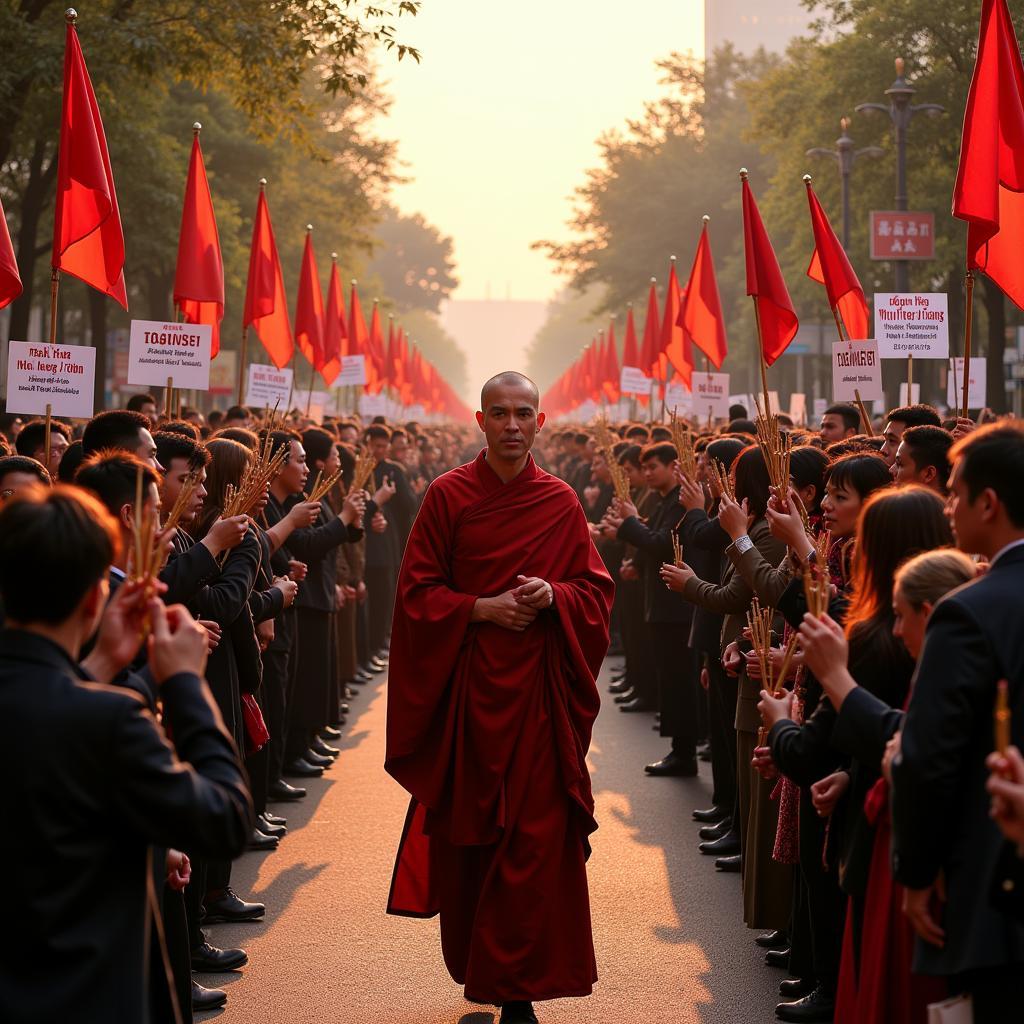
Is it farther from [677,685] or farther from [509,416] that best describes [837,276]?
[509,416]

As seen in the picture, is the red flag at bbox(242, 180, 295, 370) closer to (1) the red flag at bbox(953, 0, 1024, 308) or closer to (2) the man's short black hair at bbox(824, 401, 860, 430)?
(2) the man's short black hair at bbox(824, 401, 860, 430)

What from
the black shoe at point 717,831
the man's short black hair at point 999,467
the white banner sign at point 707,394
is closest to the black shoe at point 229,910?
the black shoe at point 717,831

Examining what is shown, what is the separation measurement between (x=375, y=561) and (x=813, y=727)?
11.3 metres

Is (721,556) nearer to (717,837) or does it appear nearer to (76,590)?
(717,837)

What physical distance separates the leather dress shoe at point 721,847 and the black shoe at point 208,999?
315 cm

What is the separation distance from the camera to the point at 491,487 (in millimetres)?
6066

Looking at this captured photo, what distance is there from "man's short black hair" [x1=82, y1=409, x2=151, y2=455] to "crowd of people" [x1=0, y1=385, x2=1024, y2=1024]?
0.5 inches

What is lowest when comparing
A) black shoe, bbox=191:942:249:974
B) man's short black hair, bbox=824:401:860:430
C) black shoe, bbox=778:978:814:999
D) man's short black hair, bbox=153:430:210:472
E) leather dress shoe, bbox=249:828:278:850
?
leather dress shoe, bbox=249:828:278:850

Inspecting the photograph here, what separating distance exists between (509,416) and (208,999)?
2.39 m

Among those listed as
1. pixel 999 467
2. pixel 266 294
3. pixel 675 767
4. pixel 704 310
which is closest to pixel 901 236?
pixel 704 310

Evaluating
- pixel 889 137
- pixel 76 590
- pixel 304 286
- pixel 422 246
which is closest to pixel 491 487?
pixel 76 590

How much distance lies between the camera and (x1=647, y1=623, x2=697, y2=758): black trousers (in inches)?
408

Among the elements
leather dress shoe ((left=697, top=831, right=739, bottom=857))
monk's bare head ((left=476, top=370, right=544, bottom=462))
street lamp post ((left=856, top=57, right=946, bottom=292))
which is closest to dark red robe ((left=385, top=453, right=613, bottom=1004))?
monk's bare head ((left=476, top=370, right=544, bottom=462))

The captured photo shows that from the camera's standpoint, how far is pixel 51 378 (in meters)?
8.78
